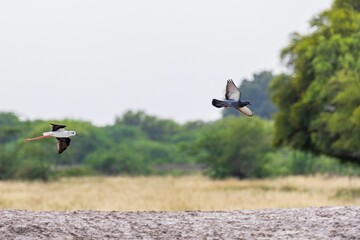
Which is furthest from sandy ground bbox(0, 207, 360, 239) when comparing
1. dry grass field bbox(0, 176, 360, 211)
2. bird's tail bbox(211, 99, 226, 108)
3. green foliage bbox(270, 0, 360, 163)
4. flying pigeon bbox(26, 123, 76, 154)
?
green foliage bbox(270, 0, 360, 163)

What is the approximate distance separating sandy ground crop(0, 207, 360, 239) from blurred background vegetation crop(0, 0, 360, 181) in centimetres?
1649

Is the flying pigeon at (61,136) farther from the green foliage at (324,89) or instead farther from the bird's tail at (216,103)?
the green foliage at (324,89)

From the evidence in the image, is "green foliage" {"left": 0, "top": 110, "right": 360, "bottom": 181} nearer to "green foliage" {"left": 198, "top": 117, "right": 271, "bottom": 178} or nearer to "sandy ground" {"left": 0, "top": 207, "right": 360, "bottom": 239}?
"green foliage" {"left": 198, "top": 117, "right": 271, "bottom": 178}

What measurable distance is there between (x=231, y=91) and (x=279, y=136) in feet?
102

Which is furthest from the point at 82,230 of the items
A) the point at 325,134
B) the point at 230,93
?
the point at 325,134

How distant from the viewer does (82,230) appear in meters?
13.3

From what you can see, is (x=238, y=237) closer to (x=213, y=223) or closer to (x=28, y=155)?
(x=213, y=223)

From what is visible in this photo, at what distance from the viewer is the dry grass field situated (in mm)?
24516

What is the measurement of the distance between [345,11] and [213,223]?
2720cm

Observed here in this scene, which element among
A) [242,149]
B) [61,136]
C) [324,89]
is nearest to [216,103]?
[61,136]

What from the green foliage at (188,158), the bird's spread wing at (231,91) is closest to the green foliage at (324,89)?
the green foliage at (188,158)

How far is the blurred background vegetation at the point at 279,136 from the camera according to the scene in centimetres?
3703

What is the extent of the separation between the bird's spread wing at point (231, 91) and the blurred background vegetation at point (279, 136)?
20.7m

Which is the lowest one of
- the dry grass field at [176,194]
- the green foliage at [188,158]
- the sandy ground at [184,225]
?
the dry grass field at [176,194]
